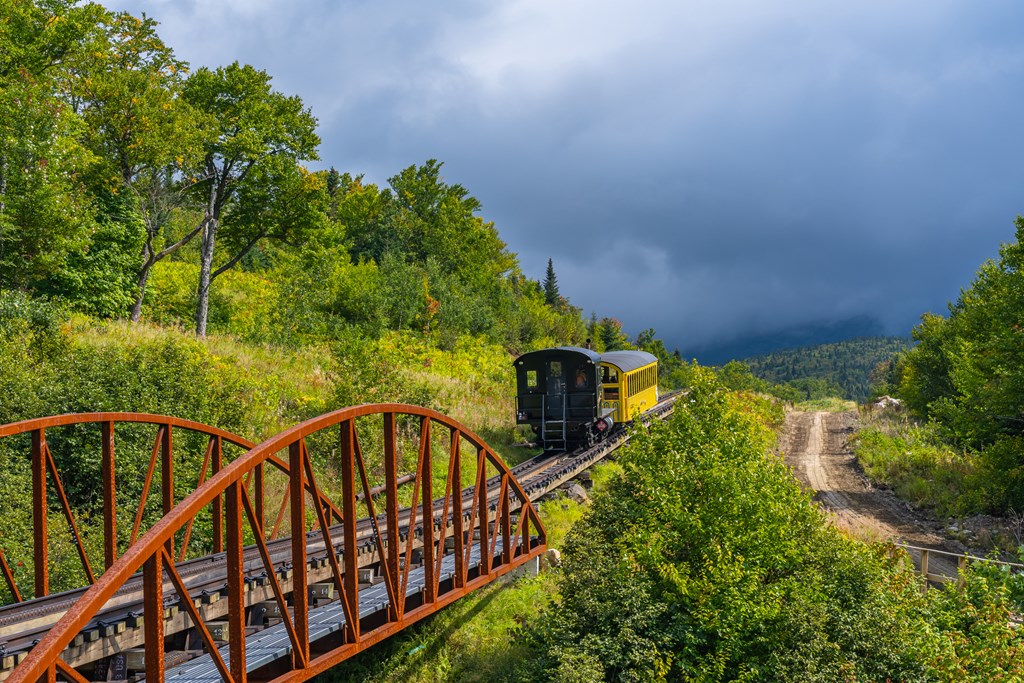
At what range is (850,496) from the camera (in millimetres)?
31234

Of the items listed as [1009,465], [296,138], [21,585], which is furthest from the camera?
[296,138]

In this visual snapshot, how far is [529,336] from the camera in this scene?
62.2 metres

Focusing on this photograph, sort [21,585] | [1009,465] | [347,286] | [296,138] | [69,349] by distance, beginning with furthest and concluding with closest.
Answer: [347,286], [296,138], [1009,465], [69,349], [21,585]

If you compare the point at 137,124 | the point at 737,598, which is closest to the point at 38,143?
the point at 137,124

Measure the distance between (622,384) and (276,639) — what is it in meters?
24.3

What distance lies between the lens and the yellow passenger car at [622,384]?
33.4 meters

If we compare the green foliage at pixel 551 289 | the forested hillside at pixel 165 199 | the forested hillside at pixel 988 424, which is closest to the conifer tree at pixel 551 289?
the green foliage at pixel 551 289

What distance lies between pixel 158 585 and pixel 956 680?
12.4 metres

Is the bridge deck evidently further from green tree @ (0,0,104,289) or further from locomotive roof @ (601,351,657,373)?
locomotive roof @ (601,351,657,373)

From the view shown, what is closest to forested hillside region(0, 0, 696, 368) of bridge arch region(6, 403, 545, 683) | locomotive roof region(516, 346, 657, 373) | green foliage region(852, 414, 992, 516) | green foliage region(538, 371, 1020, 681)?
locomotive roof region(516, 346, 657, 373)

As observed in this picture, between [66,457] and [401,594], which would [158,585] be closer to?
[401,594]

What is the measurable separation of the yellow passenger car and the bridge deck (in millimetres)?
19030

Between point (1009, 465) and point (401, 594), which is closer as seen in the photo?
point (401, 594)

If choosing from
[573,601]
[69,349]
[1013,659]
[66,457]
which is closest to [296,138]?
[69,349]
